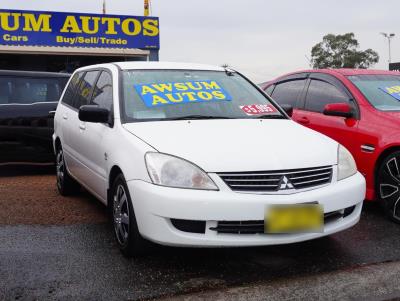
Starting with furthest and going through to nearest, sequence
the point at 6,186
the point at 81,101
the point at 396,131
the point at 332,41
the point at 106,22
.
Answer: the point at 332,41, the point at 106,22, the point at 6,186, the point at 81,101, the point at 396,131

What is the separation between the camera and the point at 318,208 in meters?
3.30

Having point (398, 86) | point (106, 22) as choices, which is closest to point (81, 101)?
point (398, 86)

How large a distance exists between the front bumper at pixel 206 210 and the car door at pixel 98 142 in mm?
845

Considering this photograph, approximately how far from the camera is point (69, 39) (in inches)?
837

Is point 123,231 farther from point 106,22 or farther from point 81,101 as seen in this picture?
point 106,22

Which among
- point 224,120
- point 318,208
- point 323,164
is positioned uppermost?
point 224,120

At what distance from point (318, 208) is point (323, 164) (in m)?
0.35

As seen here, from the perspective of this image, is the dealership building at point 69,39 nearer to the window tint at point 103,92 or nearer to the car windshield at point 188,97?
the window tint at point 103,92

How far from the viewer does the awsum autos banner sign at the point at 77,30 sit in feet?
67.3

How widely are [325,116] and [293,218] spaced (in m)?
2.55

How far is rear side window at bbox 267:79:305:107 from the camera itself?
6.18 metres

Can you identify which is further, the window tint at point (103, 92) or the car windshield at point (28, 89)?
the car windshield at point (28, 89)

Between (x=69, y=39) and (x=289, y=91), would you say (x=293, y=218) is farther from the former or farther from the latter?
(x=69, y=39)

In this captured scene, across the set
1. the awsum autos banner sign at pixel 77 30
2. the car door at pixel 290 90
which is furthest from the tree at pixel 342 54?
the car door at pixel 290 90
